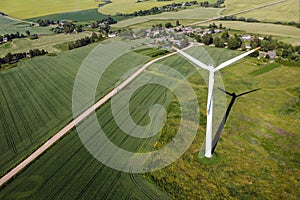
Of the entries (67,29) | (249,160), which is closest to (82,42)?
(67,29)

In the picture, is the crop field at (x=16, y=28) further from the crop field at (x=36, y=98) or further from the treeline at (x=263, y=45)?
the treeline at (x=263, y=45)

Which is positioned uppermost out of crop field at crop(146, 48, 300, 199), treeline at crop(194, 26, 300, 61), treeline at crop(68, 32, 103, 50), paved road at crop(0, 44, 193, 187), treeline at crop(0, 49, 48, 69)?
treeline at crop(68, 32, 103, 50)

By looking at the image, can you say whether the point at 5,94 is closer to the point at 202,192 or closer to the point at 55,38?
the point at 202,192

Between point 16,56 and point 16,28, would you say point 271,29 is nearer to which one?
point 16,56

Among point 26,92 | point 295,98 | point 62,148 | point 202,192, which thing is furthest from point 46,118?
point 295,98

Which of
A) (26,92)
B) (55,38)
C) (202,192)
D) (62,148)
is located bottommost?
(202,192)

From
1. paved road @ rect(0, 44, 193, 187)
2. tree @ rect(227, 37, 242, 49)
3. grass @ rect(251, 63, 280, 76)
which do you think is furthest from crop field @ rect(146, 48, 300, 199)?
tree @ rect(227, 37, 242, 49)

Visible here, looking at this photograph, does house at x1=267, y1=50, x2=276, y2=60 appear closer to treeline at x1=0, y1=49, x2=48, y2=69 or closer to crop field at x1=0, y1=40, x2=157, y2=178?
crop field at x1=0, y1=40, x2=157, y2=178

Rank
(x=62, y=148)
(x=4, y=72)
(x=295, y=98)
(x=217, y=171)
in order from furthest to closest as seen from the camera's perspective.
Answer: (x=4, y=72) → (x=295, y=98) → (x=62, y=148) → (x=217, y=171)
